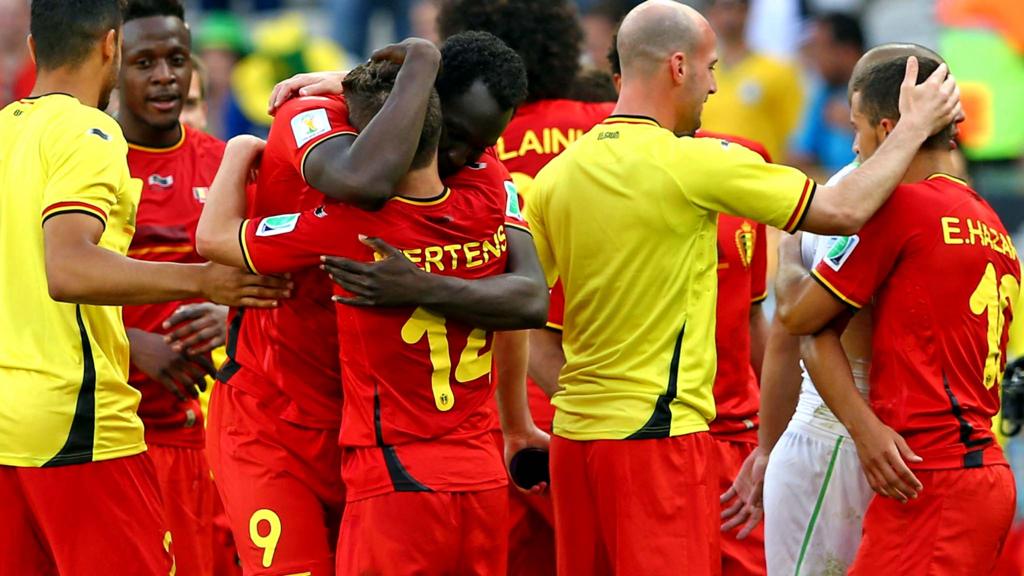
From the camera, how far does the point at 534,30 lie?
7.26 m

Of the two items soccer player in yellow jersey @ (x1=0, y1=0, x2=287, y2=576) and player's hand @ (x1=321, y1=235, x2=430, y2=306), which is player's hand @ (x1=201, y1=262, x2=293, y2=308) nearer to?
soccer player in yellow jersey @ (x1=0, y1=0, x2=287, y2=576)

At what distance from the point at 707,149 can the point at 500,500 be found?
4.59ft

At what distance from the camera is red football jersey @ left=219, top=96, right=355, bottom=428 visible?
17.5ft

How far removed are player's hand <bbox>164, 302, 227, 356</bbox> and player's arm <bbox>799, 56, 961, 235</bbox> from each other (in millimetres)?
2445

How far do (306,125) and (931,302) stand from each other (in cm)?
223

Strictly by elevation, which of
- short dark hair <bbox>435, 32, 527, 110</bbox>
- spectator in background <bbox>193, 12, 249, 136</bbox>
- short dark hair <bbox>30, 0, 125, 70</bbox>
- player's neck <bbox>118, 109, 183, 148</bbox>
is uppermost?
spectator in background <bbox>193, 12, 249, 136</bbox>

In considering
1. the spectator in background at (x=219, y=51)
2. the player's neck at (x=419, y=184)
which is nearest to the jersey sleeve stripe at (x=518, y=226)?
the player's neck at (x=419, y=184)

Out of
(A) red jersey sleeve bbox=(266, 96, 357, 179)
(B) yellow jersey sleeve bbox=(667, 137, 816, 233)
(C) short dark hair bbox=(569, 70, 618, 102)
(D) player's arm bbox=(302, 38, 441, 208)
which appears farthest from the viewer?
(C) short dark hair bbox=(569, 70, 618, 102)

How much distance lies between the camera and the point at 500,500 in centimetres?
511

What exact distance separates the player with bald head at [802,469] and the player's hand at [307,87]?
183cm

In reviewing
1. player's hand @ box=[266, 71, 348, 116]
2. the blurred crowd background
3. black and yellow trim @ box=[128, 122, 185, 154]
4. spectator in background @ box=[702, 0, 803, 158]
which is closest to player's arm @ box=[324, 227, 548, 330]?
player's hand @ box=[266, 71, 348, 116]

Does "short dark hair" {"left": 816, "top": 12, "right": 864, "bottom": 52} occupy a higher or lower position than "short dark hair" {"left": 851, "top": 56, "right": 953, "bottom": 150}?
higher

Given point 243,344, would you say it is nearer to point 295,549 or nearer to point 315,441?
point 315,441

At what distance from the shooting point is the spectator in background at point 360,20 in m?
14.7
